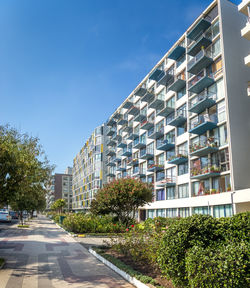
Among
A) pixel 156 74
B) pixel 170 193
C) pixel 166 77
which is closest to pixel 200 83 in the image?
pixel 166 77

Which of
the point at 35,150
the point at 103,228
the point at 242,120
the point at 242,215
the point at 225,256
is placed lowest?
the point at 103,228

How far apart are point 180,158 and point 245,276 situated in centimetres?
2984

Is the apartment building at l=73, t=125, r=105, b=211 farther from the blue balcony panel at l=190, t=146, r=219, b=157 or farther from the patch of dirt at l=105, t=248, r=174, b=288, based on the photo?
the patch of dirt at l=105, t=248, r=174, b=288

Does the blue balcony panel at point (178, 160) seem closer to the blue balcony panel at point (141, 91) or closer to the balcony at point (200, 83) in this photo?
the balcony at point (200, 83)

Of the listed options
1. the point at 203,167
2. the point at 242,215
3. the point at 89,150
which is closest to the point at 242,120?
the point at 203,167

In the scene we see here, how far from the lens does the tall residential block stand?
27.7m

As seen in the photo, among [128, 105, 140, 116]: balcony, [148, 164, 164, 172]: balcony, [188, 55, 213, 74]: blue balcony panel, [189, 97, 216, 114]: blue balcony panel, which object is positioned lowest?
[148, 164, 164, 172]: balcony

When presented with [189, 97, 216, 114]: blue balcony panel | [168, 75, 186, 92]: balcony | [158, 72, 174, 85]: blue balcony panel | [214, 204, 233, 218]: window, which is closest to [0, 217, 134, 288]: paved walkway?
[214, 204, 233, 218]: window

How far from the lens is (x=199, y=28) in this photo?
1305 inches

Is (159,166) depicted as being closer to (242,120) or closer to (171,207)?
(171,207)

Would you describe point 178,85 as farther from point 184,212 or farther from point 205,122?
point 184,212

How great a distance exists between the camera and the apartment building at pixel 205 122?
27.7 m

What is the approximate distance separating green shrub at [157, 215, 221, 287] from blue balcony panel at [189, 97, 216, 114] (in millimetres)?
24916

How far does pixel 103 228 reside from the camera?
78.3 ft
